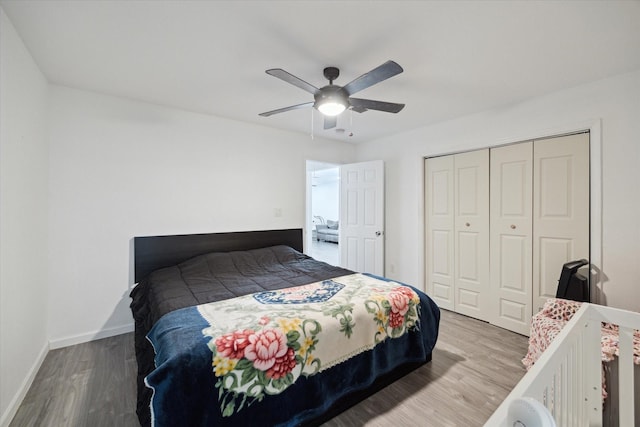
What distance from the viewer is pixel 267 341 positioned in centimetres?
143

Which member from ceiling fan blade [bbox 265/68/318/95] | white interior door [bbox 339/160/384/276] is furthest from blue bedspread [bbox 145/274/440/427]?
white interior door [bbox 339/160/384/276]

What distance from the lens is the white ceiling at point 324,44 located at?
5.00ft

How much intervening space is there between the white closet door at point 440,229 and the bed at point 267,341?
141 centimetres

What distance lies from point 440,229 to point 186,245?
10.1 feet

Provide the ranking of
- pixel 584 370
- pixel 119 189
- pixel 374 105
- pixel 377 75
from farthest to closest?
pixel 119 189 → pixel 374 105 → pixel 377 75 → pixel 584 370

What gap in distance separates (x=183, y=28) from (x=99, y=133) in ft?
5.36

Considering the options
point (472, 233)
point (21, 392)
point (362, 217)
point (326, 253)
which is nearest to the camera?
point (21, 392)

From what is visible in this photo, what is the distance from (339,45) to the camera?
182 centimetres

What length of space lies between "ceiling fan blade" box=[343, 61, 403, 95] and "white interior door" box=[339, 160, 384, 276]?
2243mm

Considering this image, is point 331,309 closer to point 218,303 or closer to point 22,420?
point 218,303

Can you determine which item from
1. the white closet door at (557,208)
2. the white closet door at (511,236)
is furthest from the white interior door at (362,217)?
the white closet door at (557,208)

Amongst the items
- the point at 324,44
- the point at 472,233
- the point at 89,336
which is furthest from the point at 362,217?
the point at 89,336

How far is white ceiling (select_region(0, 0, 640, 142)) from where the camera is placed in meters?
1.52

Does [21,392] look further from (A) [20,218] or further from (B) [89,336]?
(A) [20,218]
